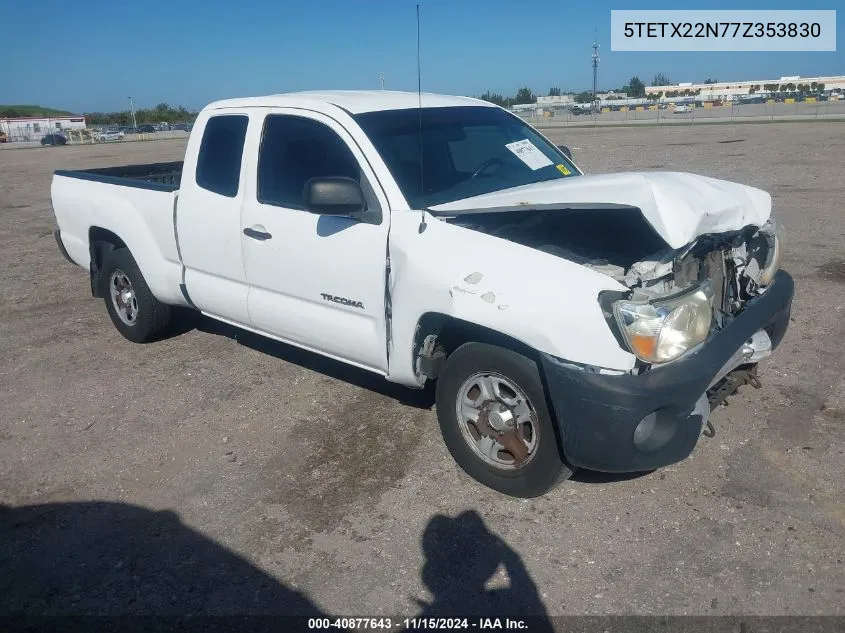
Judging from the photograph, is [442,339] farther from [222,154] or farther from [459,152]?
[222,154]

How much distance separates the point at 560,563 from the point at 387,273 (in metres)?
1.68

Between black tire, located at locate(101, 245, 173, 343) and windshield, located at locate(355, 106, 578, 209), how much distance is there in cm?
259

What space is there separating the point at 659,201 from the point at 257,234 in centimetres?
246

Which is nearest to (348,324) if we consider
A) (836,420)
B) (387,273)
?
(387,273)

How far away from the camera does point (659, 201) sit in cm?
314

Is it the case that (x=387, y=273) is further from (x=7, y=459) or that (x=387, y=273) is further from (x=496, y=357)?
(x=7, y=459)

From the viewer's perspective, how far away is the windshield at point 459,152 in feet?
13.2

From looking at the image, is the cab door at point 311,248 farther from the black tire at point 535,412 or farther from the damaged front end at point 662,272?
the damaged front end at point 662,272

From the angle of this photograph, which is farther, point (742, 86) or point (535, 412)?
point (742, 86)

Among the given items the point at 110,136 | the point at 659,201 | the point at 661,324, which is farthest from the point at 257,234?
the point at 110,136

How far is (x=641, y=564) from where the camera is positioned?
120 inches

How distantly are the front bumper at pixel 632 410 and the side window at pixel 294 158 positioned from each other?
1836mm

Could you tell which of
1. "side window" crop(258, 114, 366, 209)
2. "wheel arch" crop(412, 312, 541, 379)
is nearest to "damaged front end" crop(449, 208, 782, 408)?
"wheel arch" crop(412, 312, 541, 379)

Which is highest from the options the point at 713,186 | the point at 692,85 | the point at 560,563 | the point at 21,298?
the point at 692,85
